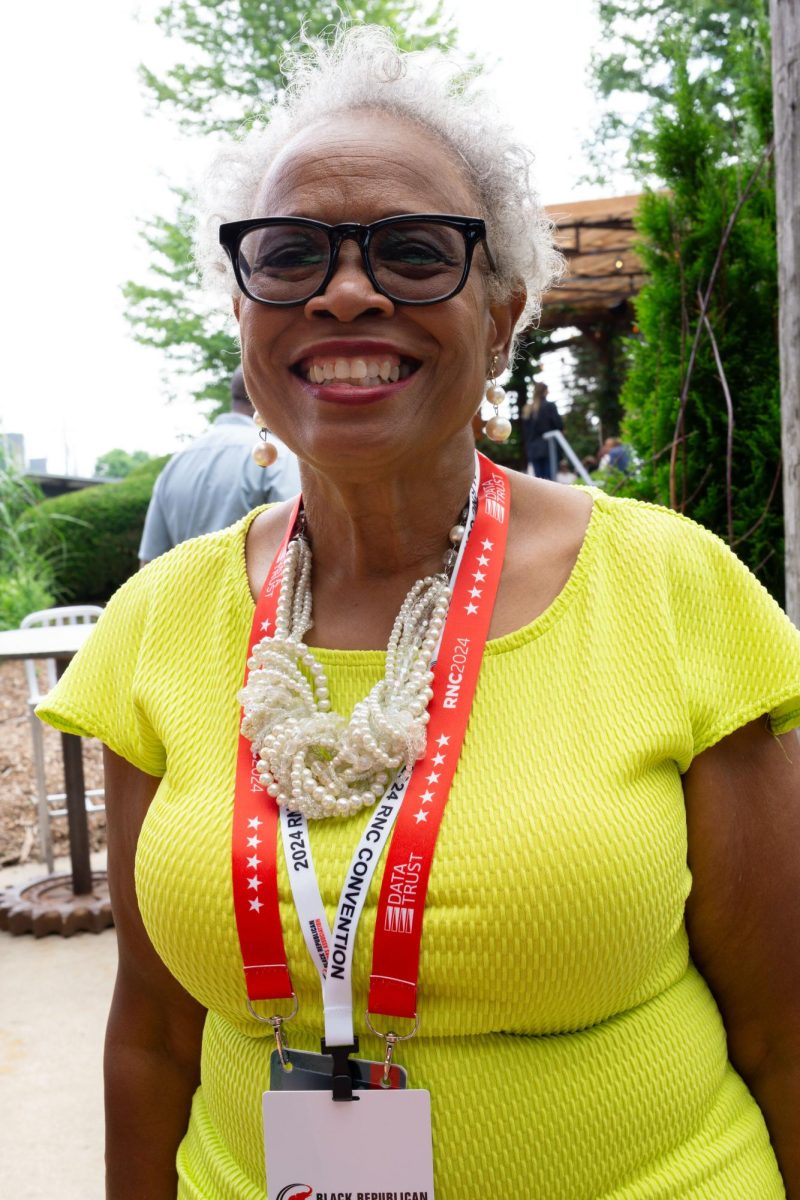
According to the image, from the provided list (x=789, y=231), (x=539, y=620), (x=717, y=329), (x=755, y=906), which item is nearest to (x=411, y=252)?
(x=539, y=620)

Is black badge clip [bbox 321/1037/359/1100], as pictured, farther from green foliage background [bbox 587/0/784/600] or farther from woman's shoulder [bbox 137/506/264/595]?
green foliage background [bbox 587/0/784/600]

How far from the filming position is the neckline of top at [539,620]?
4.72 feet

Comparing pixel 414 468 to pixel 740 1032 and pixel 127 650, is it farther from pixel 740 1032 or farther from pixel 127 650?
pixel 740 1032

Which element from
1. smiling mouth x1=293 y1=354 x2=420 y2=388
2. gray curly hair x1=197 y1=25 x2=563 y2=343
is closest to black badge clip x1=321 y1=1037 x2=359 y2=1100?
smiling mouth x1=293 y1=354 x2=420 y2=388

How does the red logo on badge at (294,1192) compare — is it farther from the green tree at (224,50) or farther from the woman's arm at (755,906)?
the green tree at (224,50)

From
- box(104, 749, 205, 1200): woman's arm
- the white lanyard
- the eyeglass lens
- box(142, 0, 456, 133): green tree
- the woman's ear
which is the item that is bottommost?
box(104, 749, 205, 1200): woman's arm

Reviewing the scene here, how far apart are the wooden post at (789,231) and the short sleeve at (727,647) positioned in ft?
4.29

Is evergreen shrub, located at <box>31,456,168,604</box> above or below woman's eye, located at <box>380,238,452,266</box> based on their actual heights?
below

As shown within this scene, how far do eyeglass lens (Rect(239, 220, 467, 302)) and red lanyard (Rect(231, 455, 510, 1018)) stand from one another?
396mm

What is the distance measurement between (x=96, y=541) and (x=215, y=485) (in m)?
9.29

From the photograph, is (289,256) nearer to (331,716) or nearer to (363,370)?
(363,370)

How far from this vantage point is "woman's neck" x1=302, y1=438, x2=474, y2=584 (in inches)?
61.5

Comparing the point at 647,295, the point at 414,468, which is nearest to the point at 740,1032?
the point at 414,468

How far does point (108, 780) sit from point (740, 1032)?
1037 mm
